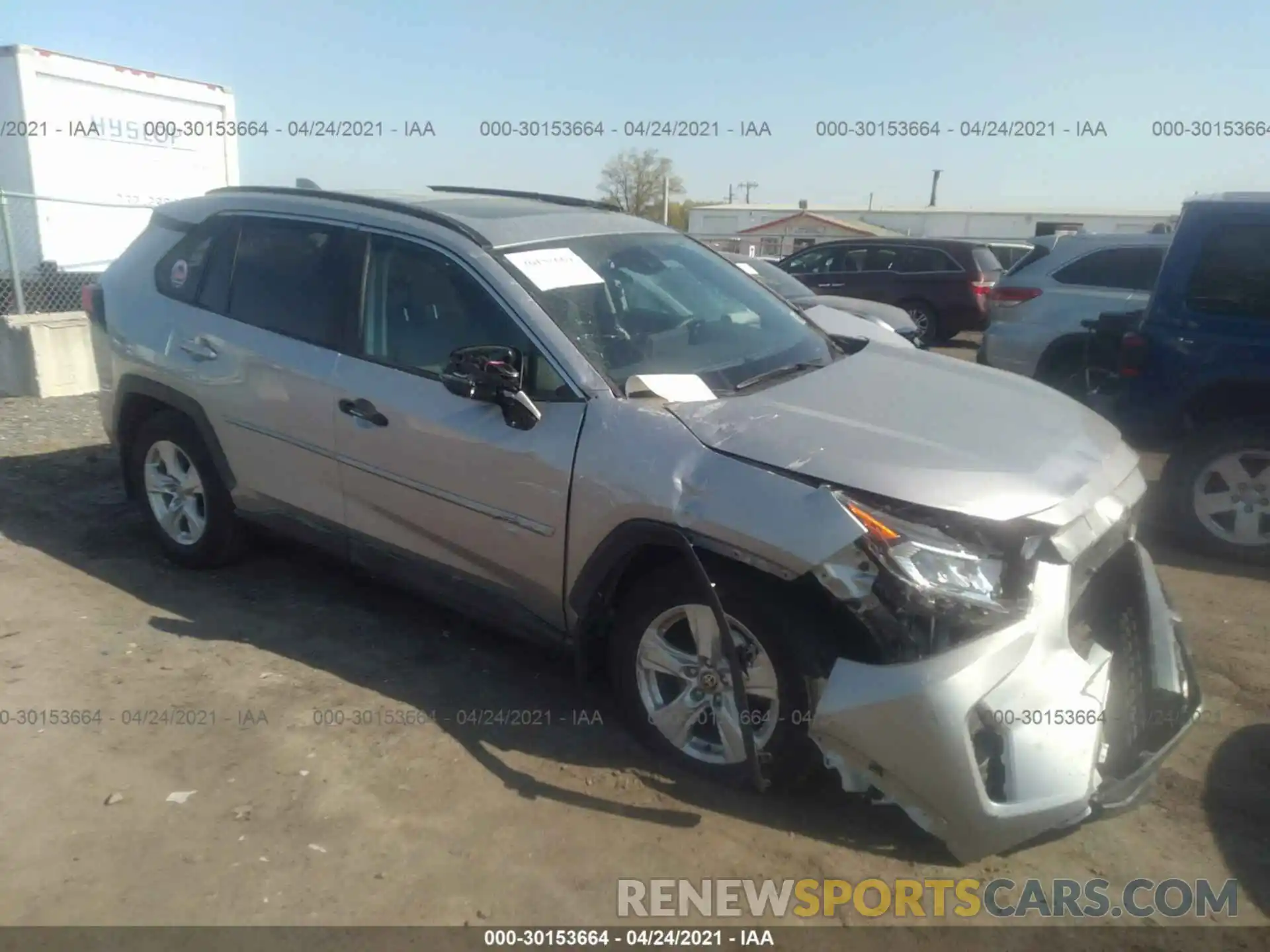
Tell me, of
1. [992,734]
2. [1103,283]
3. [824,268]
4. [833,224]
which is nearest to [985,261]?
[824,268]

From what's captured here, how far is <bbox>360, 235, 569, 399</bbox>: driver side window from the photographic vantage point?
→ 3.50 m

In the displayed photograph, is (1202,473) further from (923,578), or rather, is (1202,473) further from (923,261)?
(923,261)

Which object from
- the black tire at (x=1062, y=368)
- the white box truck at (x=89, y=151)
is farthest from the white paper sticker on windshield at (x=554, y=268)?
the white box truck at (x=89, y=151)

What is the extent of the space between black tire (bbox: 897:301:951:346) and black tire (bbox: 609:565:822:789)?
12.3 metres

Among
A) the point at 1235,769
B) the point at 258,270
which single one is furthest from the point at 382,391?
the point at 1235,769

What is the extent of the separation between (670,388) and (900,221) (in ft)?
153

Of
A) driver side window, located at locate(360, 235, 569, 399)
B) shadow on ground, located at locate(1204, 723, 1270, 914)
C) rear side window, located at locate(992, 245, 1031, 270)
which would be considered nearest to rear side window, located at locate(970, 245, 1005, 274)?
rear side window, located at locate(992, 245, 1031, 270)

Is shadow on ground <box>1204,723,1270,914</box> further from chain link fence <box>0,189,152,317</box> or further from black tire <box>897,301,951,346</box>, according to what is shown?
black tire <box>897,301,951,346</box>

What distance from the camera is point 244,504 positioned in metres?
4.54

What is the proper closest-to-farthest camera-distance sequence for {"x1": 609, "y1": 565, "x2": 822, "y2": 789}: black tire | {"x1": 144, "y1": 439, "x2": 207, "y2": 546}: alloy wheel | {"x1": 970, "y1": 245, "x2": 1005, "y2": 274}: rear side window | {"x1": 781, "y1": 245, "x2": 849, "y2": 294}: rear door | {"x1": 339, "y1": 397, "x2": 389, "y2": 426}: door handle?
{"x1": 609, "y1": 565, "x2": 822, "y2": 789}: black tire → {"x1": 339, "y1": 397, "x2": 389, "y2": 426}: door handle → {"x1": 144, "y1": 439, "x2": 207, "y2": 546}: alloy wheel → {"x1": 970, "y1": 245, "x2": 1005, "y2": 274}: rear side window → {"x1": 781, "y1": 245, "x2": 849, "y2": 294}: rear door

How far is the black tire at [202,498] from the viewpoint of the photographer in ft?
15.3

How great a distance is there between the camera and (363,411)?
12.6ft

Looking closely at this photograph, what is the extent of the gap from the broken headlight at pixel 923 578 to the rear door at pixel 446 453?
1039mm

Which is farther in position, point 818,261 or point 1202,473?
point 818,261
